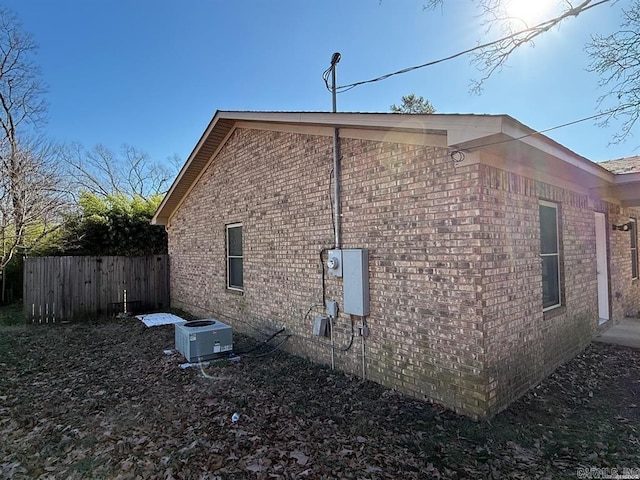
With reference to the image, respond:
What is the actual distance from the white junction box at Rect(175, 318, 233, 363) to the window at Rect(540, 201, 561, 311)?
5012mm

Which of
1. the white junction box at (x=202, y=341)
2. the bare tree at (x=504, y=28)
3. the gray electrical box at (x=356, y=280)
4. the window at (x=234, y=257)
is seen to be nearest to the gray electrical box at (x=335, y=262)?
the gray electrical box at (x=356, y=280)

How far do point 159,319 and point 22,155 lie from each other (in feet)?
28.0

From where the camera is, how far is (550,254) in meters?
5.42

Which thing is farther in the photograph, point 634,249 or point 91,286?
point 91,286

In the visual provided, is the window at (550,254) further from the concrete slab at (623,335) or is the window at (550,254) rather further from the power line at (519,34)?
the power line at (519,34)

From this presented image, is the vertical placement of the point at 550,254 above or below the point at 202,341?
above

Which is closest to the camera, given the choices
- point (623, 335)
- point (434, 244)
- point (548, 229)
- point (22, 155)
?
point (434, 244)

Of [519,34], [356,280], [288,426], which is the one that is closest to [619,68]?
[519,34]

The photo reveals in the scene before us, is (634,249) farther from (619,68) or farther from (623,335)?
(619,68)

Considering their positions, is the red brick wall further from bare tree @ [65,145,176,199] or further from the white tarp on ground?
bare tree @ [65,145,176,199]

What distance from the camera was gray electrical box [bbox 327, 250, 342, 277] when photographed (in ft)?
16.9

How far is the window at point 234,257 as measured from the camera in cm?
821

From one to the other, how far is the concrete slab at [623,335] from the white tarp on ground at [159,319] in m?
9.26

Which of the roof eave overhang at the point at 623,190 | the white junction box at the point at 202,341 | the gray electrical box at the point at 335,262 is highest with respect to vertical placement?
the roof eave overhang at the point at 623,190
